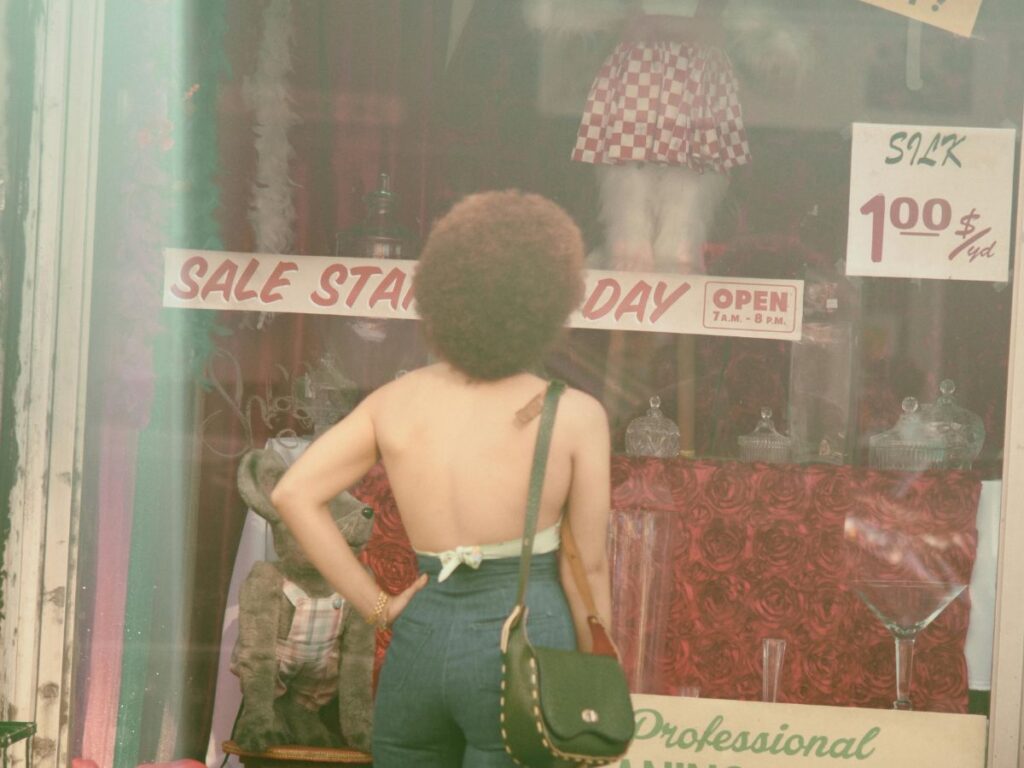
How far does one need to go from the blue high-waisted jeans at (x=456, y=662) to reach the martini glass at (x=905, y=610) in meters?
1.45

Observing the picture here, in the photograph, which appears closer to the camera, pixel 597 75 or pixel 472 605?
pixel 472 605

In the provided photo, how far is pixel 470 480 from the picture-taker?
2.83 metres

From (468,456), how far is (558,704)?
53cm

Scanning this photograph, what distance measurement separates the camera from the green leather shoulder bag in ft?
8.48

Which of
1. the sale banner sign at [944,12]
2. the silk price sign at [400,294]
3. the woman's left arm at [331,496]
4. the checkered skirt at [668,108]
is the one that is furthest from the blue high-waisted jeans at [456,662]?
the sale banner sign at [944,12]

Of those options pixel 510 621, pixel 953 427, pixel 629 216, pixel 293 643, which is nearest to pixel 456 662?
pixel 510 621

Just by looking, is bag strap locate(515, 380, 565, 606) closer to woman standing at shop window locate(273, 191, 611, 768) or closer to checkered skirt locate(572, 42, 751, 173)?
woman standing at shop window locate(273, 191, 611, 768)

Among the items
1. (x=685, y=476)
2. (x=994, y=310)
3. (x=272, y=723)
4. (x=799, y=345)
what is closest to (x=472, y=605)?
(x=272, y=723)

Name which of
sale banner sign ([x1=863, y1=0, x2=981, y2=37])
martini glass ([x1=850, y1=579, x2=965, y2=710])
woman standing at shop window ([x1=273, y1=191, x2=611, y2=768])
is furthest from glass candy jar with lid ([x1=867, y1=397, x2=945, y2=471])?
woman standing at shop window ([x1=273, y1=191, x2=611, y2=768])

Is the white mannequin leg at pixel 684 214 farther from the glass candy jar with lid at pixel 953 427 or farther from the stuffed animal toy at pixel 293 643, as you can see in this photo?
the stuffed animal toy at pixel 293 643

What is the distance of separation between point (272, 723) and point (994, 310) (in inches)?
91.0

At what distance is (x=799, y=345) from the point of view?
4.08 m

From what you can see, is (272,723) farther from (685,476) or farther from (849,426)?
(849,426)

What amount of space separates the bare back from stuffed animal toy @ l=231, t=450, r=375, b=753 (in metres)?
0.76
